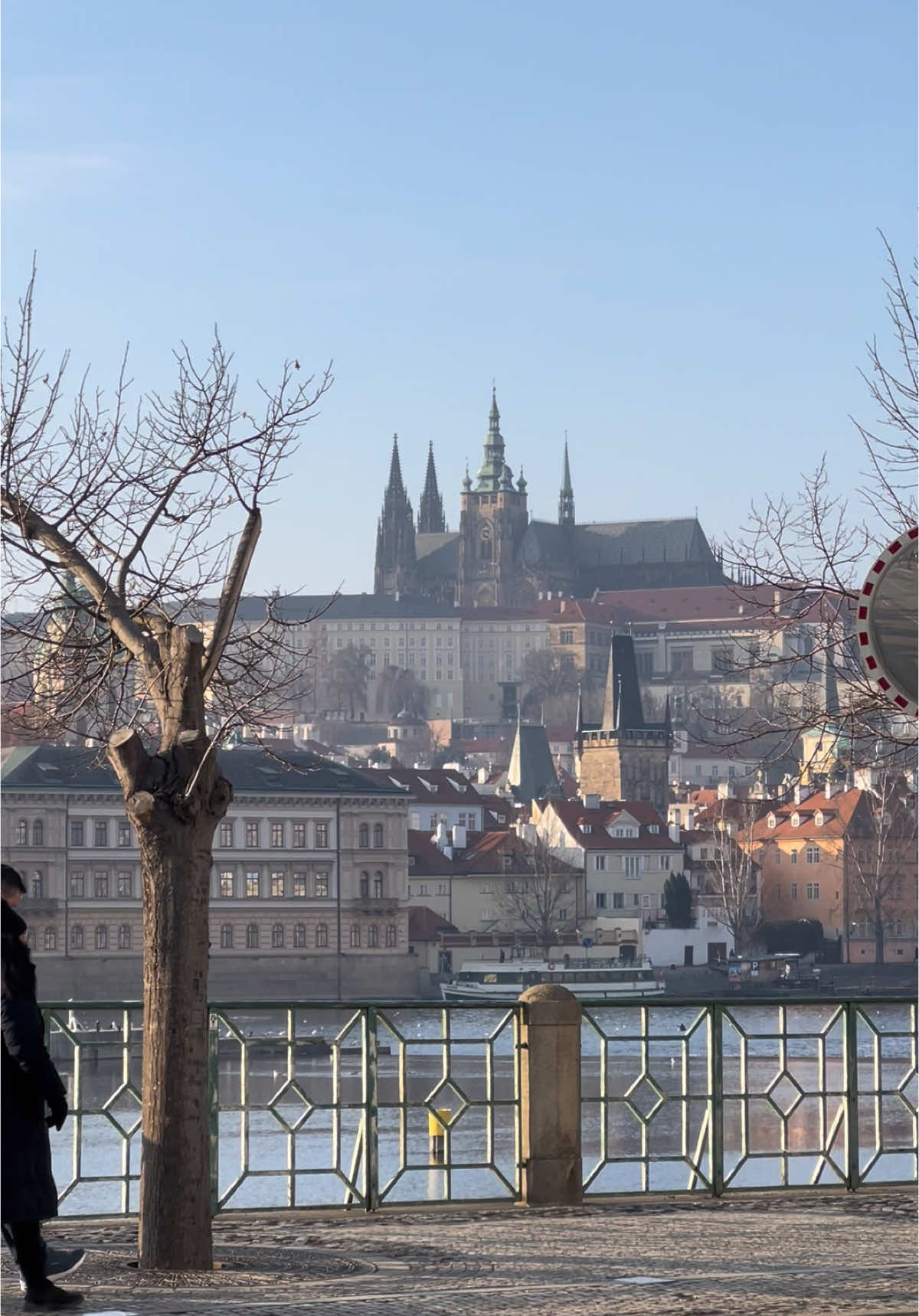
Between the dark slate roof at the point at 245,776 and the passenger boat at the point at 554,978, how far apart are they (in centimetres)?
827

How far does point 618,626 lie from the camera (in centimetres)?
18225

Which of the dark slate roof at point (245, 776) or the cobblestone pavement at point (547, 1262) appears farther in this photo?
the dark slate roof at point (245, 776)

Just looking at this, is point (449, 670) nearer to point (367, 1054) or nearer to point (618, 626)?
point (618, 626)

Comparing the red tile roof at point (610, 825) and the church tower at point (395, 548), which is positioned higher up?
the church tower at point (395, 548)

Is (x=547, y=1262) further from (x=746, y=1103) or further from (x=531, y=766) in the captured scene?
(x=531, y=766)

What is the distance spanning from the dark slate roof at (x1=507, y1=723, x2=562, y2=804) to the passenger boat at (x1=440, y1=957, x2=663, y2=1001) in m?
43.7

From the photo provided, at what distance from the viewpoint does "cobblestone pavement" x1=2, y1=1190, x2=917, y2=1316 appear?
5.68 m

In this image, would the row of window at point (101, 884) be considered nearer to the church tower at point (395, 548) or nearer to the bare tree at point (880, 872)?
the bare tree at point (880, 872)

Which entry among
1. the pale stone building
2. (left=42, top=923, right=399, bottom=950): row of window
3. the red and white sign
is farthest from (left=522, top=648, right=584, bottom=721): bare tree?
the red and white sign

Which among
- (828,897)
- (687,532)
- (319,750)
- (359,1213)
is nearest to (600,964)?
(828,897)

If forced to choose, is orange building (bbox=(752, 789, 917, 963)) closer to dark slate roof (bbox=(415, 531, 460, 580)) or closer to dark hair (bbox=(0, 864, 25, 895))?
dark hair (bbox=(0, 864, 25, 895))

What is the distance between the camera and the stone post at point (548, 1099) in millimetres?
7746

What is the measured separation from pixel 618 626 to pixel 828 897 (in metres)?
92.9

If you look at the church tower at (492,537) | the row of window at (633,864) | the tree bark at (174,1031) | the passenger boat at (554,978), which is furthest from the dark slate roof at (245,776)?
the church tower at (492,537)
